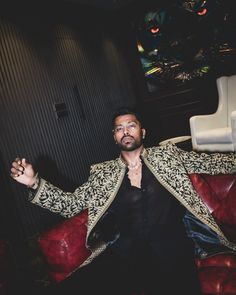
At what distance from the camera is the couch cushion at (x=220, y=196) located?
1.70m

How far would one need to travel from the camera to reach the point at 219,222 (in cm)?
175

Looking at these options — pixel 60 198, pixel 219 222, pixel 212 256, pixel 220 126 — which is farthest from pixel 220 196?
pixel 220 126

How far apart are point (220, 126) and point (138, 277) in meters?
3.88

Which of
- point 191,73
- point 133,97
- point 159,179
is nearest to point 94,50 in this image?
point 133,97

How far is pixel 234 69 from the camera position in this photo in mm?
5914

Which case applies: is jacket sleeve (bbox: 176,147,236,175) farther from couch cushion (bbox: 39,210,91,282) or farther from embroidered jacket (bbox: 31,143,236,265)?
couch cushion (bbox: 39,210,91,282)

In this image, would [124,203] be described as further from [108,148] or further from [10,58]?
[108,148]

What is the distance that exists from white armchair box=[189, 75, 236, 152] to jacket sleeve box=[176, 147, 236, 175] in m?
2.29

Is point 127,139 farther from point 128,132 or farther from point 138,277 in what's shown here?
point 138,277

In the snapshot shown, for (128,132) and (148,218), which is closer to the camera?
(148,218)

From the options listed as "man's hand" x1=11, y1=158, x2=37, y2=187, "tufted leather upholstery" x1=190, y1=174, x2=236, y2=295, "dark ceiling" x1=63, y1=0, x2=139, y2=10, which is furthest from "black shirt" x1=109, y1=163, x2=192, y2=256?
"dark ceiling" x1=63, y1=0, x2=139, y2=10

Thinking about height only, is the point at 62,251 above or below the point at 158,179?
below

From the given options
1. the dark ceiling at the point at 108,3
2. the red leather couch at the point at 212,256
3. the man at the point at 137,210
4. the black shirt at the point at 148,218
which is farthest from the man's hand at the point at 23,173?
the dark ceiling at the point at 108,3

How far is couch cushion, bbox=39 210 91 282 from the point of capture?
5.27ft
